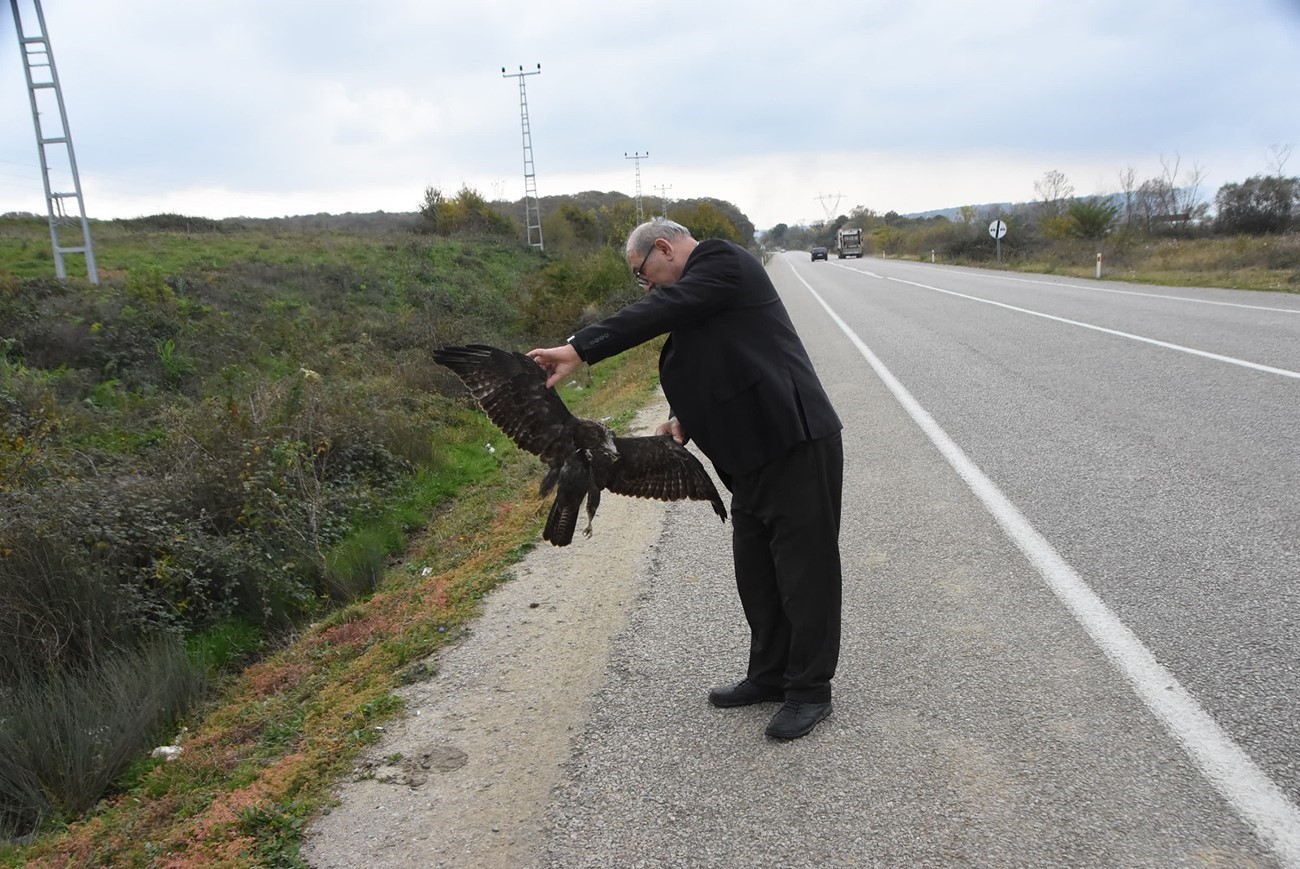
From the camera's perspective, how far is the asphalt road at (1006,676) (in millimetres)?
2734

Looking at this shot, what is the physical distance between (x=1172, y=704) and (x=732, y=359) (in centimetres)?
210

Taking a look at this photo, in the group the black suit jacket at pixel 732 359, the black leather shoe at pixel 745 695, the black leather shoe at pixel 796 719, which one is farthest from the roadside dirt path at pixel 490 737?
the black suit jacket at pixel 732 359

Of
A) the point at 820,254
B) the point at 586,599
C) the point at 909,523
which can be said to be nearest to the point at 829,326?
the point at 909,523

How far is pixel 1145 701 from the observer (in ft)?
10.8

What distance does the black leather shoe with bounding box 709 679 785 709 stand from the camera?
11.9 feet

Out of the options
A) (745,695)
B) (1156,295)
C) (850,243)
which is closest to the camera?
(745,695)

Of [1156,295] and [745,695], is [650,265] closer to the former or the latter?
[745,695]

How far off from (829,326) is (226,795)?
51.4ft

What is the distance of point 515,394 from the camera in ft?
11.6

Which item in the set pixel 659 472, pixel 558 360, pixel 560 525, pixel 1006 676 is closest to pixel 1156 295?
pixel 1006 676

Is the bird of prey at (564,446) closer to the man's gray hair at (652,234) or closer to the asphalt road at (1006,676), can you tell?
the man's gray hair at (652,234)

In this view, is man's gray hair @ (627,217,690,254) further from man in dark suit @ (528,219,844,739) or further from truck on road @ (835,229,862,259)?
truck on road @ (835,229,862,259)

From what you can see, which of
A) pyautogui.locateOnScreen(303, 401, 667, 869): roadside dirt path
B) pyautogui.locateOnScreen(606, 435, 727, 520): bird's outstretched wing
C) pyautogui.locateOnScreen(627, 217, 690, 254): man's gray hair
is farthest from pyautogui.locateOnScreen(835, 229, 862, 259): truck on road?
pyautogui.locateOnScreen(627, 217, 690, 254): man's gray hair

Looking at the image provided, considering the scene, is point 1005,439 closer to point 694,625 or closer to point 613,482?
point 694,625
